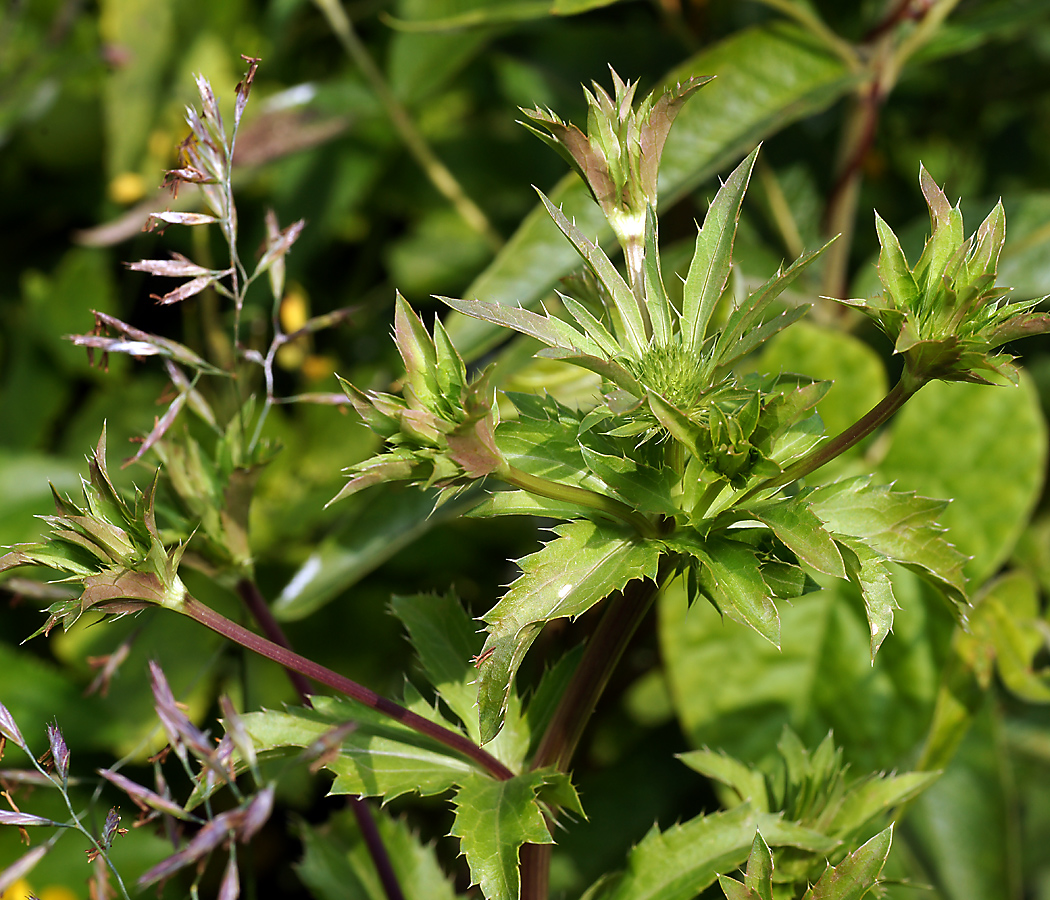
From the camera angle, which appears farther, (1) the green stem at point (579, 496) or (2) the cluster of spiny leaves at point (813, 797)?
(2) the cluster of spiny leaves at point (813, 797)

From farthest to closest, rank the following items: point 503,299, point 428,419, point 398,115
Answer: point 398,115, point 503,299, point 428,419

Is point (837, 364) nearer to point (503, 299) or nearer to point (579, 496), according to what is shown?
point (503, 299)

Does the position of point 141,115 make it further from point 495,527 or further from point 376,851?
point 376,851

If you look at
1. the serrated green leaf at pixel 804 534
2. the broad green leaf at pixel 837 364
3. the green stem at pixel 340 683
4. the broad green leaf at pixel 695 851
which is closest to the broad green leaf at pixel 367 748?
the green stem at pixel 340 683

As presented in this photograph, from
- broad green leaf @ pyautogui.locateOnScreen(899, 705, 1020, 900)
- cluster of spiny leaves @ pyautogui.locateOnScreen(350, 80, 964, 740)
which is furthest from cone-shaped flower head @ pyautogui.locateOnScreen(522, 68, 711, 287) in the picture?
broad green leaf @ pyautogui.locateOnScreen(899, 705, 1020, 900)

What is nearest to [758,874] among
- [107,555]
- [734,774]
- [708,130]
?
[734,774]

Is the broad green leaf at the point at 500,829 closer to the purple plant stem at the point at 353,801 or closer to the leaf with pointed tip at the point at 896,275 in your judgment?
the purple plant stem at the point at 353,801
